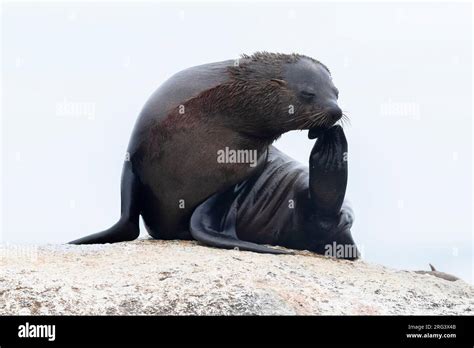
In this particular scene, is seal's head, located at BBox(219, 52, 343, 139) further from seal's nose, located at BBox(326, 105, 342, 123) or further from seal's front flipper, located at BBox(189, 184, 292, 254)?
seal's front flipper, located at BBox(189, 184, 292, 254)

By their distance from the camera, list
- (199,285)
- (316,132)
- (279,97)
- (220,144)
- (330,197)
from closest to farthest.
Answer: (199,285)
(279,97)
(220,144)
(316,132)
(330,197)

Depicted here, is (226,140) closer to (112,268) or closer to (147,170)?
(147,170)

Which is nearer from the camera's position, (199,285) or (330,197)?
(199,285)

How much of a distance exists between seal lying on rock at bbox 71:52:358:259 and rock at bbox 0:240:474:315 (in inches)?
28.6

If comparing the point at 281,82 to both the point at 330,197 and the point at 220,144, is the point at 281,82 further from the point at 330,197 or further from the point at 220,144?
the point at 330,197

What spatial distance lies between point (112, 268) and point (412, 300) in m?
2.20

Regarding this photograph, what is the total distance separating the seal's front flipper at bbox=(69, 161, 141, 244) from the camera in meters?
8.35

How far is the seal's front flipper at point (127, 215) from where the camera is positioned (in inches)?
329

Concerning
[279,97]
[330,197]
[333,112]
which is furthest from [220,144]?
[330,197]

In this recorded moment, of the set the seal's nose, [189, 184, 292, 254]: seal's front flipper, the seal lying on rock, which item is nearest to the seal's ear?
the seal lying on rock

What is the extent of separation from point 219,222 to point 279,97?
1.29 metres

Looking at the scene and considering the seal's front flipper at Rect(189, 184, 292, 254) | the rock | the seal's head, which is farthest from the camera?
the seal's head

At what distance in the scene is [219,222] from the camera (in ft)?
27.8

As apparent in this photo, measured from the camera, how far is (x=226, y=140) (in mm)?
8234
